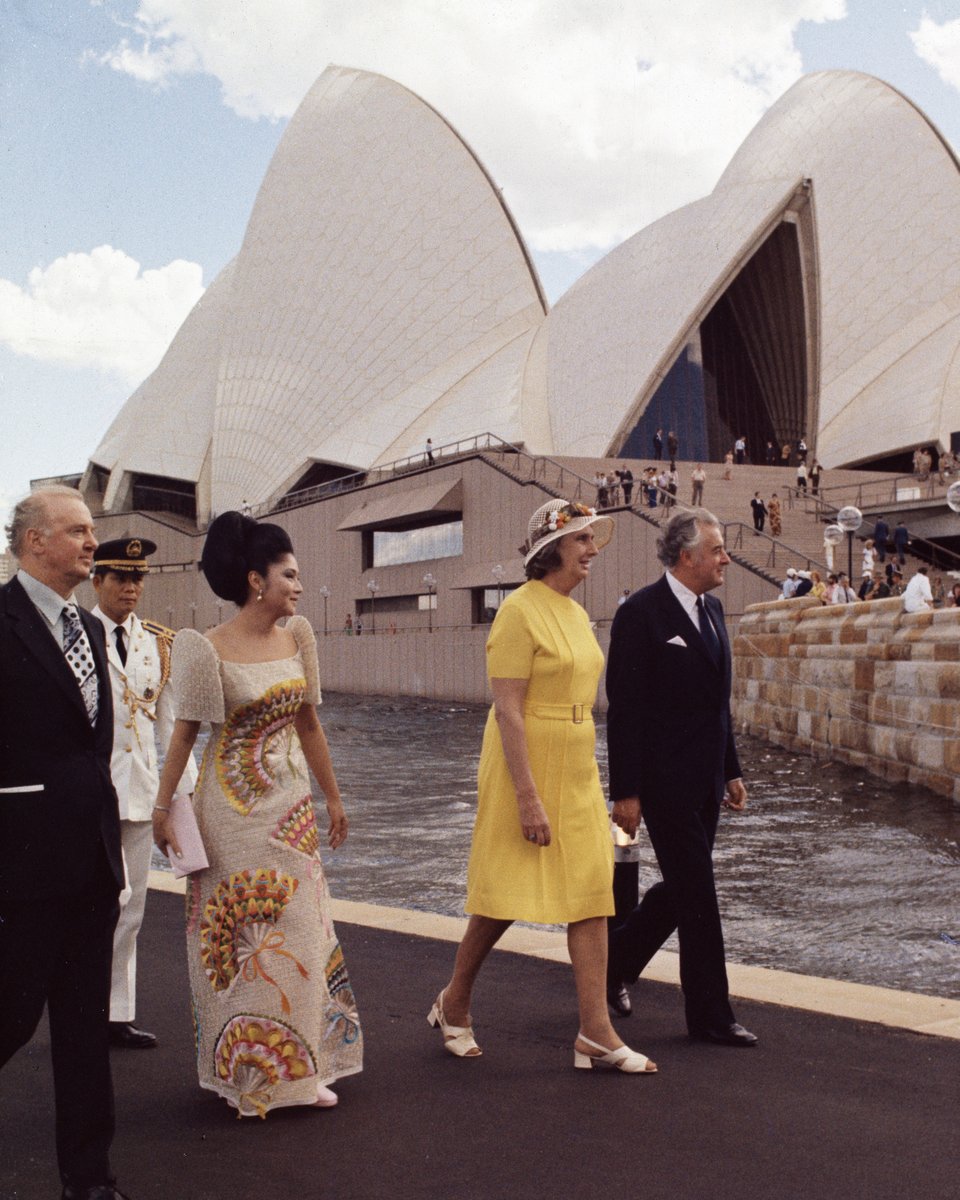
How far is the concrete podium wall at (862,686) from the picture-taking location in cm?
1028

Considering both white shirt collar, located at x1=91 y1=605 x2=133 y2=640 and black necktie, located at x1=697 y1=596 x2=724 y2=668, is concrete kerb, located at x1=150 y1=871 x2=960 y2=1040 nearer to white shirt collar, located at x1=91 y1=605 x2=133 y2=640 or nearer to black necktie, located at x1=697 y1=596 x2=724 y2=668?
black necktie, located at x1=697 y1=596 x2=724 y2=668

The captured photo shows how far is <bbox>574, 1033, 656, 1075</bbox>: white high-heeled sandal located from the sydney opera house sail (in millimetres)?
30825

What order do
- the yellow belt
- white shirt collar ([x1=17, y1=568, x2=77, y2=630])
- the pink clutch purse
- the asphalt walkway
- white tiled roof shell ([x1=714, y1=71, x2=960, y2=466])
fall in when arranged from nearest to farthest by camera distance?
the asphalt walkway, white shirt collar ([x1=17, y1=568, x2=77, y2=630]), the pink clutch purse, the yellow belt, white tiled roof shell ([x1=714, y1=71, x2=960, y2=466])

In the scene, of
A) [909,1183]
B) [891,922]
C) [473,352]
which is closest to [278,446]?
[473,352]

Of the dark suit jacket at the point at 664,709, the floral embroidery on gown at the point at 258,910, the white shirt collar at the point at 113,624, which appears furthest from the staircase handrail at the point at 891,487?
the floral embroidery on gown at the point at 258,910

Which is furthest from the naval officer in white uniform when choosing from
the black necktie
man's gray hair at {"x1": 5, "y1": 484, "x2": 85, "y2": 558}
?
the black necktie

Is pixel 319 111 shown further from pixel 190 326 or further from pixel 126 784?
pixel 126 784

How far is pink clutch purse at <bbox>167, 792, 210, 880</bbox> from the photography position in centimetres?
313

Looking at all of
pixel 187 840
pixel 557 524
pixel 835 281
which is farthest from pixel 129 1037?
pixel 835 281

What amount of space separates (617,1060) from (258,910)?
0.94 m

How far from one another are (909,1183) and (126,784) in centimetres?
243

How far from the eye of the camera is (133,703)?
4.12 metres

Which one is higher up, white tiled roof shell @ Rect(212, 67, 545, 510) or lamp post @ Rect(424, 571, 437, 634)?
white tiled roof shell @ Rect(212, 67, 545, 510)

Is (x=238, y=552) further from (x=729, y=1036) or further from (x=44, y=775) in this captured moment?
(x=729, y=1036)
